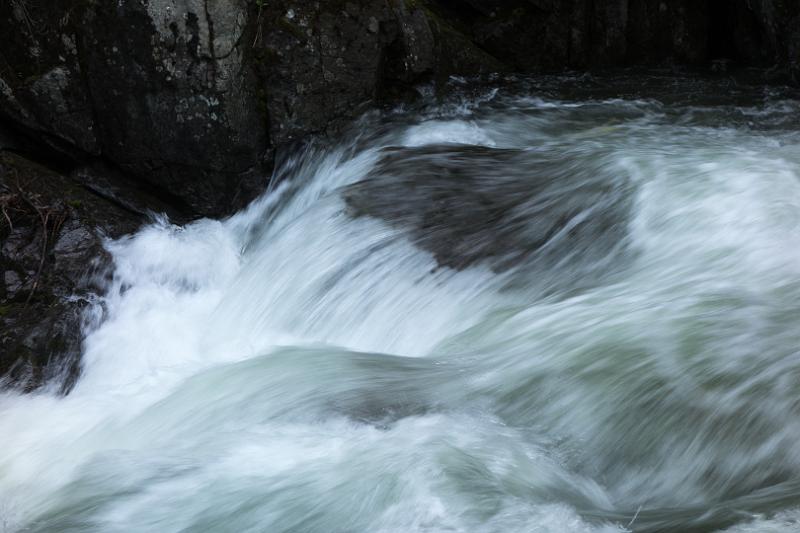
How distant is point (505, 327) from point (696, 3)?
4.57 metres

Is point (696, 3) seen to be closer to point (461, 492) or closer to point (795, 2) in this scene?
point (795, 2)

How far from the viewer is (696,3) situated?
23.2ft

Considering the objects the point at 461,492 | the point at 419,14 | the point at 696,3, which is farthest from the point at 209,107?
the point at 696,3

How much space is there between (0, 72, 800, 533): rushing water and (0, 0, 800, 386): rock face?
9.8 inches

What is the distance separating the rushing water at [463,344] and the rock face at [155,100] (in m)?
0.25

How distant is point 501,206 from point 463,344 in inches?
47.2

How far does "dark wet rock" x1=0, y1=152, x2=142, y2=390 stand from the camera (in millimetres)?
4441

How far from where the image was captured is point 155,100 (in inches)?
207

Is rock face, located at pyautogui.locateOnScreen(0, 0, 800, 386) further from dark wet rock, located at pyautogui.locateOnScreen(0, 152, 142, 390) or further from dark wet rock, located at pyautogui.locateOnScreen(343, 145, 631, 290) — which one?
dark wet rock, located at pyautogui.locateOnScreen(343, 145, 631, 290)

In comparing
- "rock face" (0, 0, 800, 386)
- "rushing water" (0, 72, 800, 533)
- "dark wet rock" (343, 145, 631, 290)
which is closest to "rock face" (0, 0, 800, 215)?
"rock face" (0, 0, 800, 386)

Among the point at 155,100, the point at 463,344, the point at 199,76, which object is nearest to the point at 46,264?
the point at 155,100

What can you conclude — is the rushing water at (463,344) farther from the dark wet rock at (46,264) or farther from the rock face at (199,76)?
the rock face at (199,76)

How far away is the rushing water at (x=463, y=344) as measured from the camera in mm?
2709

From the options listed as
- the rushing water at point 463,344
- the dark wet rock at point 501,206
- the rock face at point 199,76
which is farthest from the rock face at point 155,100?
the dark wet rock at point 501,206
